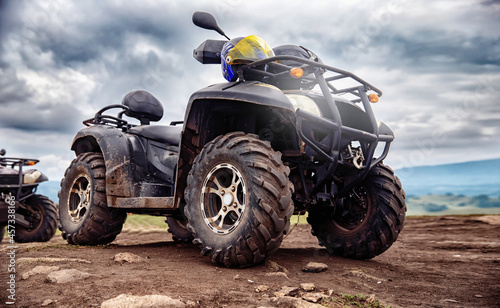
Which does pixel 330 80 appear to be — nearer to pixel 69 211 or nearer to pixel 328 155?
pixel 328 155

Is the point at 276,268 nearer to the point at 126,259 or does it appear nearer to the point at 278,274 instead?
the point at 278,274

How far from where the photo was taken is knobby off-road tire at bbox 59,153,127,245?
500cm

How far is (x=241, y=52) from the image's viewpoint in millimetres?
3814

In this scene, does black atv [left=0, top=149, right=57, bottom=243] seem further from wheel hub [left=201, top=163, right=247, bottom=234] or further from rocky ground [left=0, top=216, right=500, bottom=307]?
wheel hub [left=201, top=163, right=247, bottom=234]

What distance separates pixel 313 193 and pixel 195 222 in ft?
3.56

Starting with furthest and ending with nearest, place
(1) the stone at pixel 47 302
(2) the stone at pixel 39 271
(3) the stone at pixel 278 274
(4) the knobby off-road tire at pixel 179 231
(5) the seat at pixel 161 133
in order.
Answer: (4) the knobby off-road tire at pixel 179 231
(5) the seat at pixel 161 133
(3) the stone at pixel 278 274
(2) the stone at pixel 39 271
(1) the stone at pixel 47 302

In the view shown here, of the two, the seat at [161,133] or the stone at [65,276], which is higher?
the seat at [161,133]

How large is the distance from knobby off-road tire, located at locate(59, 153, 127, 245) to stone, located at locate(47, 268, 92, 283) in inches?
90.9

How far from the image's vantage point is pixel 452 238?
7066 millimetres

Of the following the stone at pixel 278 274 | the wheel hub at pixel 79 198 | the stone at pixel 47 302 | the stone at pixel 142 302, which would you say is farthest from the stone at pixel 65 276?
the wheel hub at pixel 79 198

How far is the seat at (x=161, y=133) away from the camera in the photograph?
5.22 meters

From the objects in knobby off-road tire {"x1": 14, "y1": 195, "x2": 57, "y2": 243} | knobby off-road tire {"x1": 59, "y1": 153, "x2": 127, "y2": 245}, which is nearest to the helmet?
knobby off-road tire {"x1": 59, "y1": 153, "x2": 127, "y2": 245}

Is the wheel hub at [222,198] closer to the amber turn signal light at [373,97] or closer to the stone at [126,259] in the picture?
the stone at [126,259]

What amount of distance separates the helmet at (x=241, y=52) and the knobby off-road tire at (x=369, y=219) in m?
1.60
